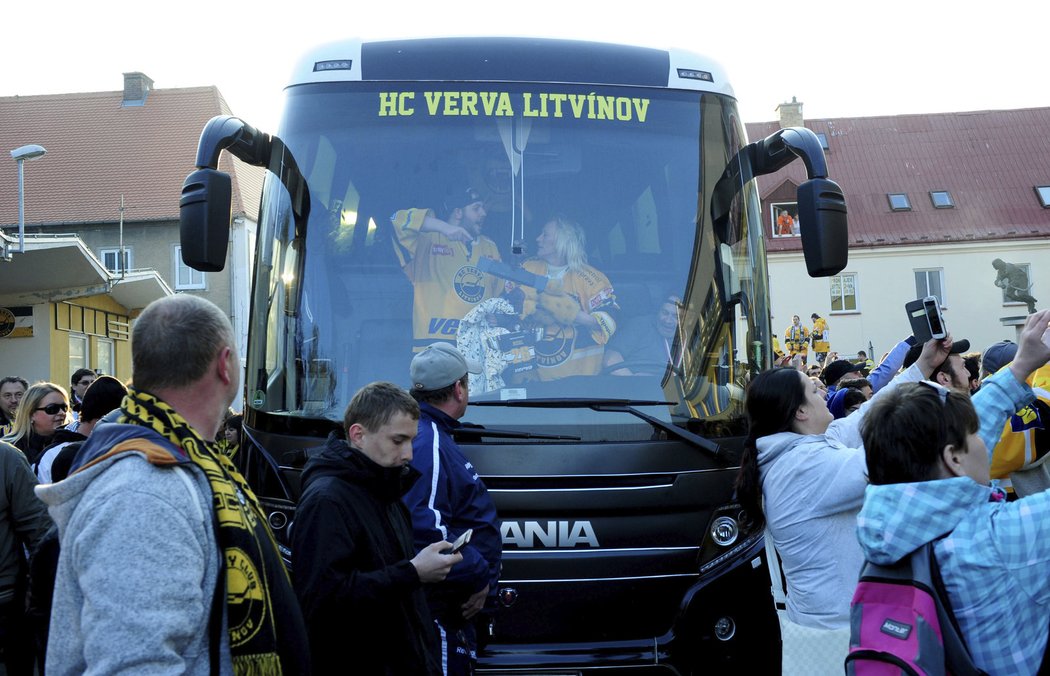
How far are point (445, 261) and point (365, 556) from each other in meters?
2.25

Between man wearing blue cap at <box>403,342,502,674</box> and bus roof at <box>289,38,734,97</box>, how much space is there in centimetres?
201

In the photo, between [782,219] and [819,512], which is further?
[782,219]

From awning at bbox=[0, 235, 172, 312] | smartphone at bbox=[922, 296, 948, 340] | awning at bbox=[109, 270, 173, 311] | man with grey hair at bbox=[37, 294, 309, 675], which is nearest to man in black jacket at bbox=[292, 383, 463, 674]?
man with grey hair at bbox=[37, 294, 309, 675]

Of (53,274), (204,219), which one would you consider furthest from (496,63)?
(53,274)

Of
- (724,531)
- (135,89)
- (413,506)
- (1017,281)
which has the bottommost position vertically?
(724,531)

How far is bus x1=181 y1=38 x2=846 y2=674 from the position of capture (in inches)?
198

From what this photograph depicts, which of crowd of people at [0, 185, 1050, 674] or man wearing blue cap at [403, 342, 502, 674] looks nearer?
crowd of people at [0, 185, 1050, 674]

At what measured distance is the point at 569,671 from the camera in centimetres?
493

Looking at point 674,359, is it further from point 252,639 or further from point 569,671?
point 252,639

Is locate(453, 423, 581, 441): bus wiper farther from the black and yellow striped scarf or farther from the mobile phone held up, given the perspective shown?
the black and yellow striped scarf

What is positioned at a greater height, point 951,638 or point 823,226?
point 823,226

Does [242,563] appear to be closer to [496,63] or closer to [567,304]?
[567,304]

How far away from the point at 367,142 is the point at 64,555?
3.65 meters

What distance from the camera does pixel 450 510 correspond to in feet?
13.9
